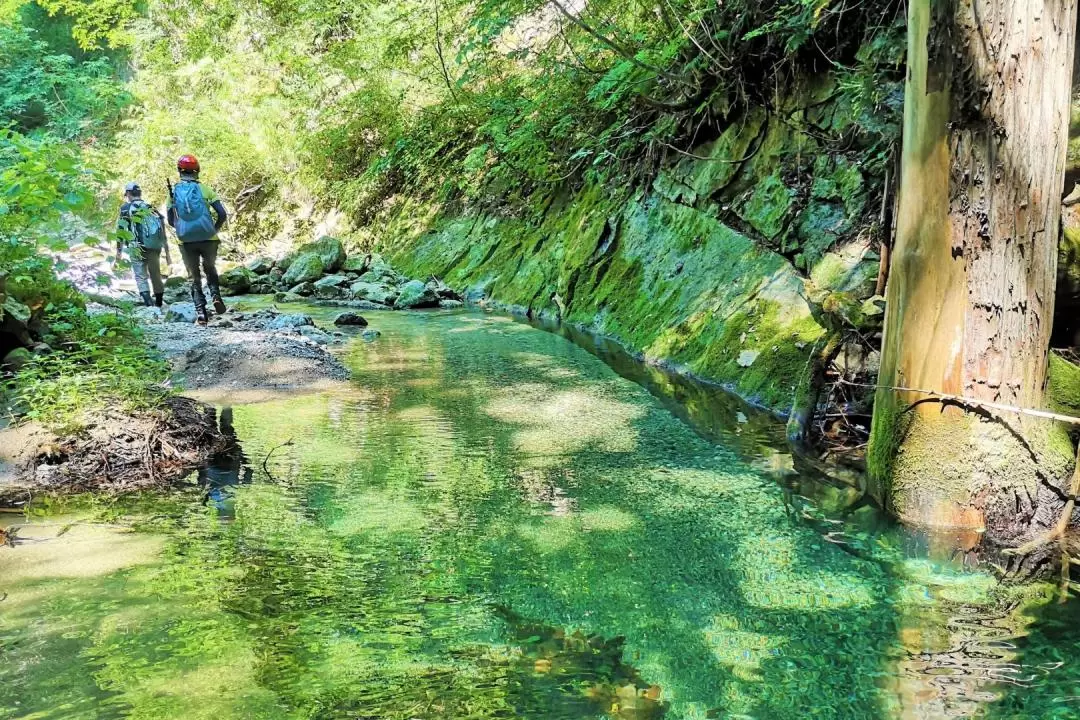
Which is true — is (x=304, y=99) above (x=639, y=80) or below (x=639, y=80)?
above

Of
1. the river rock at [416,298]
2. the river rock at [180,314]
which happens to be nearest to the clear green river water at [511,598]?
the river rock at [180,314]

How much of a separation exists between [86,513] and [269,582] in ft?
4.31

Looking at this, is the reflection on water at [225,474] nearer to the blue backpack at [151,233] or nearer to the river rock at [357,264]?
the blue backpack at [151,233]

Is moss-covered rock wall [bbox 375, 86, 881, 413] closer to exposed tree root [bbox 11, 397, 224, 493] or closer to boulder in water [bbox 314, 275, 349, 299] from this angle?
boulder in water [bbox 314, 275, 349, 299]

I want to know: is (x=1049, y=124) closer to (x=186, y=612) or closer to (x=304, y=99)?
(x=186, y=612)

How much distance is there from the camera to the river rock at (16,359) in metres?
5.54

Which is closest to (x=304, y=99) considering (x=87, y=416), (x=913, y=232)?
(x=87, y=416)

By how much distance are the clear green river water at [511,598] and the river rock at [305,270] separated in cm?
1038

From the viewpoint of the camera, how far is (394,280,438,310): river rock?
510 inches

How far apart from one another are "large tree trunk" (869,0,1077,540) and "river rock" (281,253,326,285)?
12.8 m

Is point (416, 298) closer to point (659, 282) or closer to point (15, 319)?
point (659, 282)

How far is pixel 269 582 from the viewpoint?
130 inches

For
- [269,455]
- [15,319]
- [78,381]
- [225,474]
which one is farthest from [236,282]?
[225,474]

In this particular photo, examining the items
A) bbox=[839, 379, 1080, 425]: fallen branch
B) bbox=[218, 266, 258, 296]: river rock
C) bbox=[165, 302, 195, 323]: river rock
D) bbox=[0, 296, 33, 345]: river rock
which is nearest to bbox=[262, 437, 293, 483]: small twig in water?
bbox=[0, 296, 33, 345]: river rock
